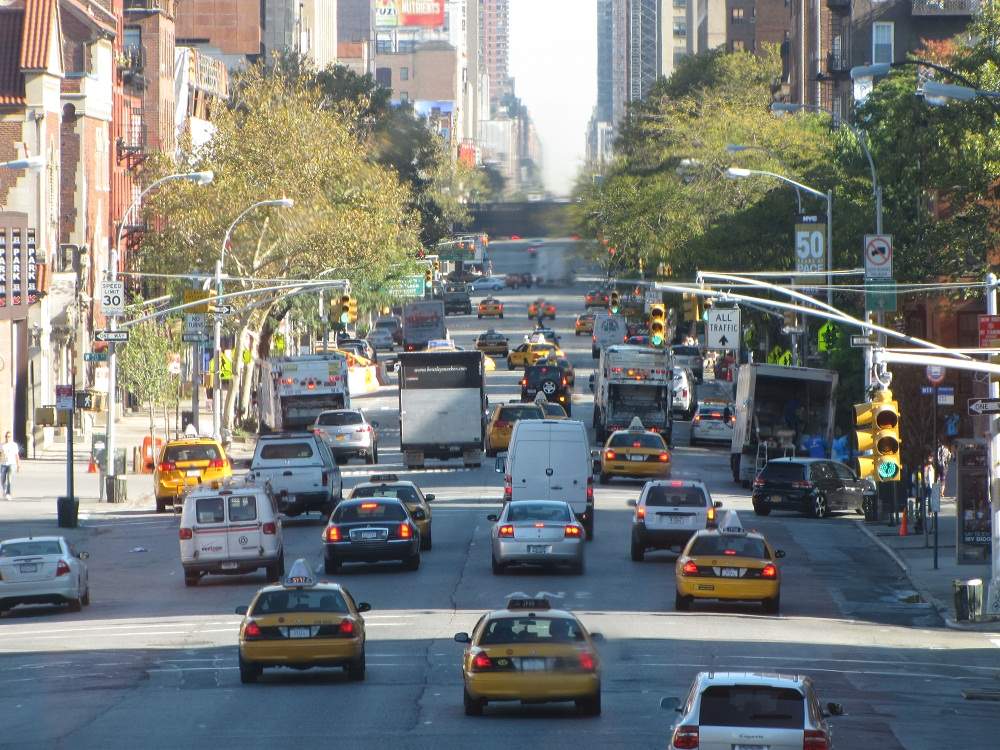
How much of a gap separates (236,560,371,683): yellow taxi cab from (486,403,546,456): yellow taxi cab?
3475 cm

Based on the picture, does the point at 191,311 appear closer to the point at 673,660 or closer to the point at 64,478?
the point at 64,478

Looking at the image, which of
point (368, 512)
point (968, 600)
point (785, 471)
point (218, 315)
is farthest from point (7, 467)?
point (968, 600)

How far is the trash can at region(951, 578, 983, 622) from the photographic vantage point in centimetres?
2920

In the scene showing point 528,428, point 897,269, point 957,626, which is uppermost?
point 897,269

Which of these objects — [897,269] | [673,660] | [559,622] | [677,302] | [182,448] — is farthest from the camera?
[677,302]

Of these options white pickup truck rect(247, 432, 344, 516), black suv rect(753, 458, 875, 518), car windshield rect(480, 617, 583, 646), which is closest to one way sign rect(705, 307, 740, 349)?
black suv rect(753, 458, 875, 518)

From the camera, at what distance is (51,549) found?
99.4ft

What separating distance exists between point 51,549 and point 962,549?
17.1 m

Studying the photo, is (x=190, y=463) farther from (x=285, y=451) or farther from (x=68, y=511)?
(x=285, y=451)

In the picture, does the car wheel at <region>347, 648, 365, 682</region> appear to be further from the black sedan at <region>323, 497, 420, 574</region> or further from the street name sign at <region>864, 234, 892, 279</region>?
the street name sign at <region>864, 234, 892, 279</region>

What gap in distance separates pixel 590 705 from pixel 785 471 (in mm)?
27342

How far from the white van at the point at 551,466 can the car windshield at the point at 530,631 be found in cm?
1810

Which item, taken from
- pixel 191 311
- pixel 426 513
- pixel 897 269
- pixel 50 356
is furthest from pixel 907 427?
pixel 50 356

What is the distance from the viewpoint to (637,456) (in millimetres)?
50719
